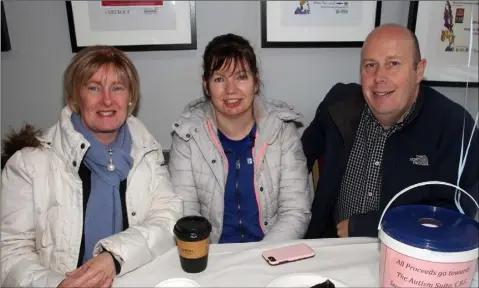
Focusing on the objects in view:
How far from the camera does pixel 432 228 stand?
0.87 metres

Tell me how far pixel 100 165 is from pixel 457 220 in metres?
1.04

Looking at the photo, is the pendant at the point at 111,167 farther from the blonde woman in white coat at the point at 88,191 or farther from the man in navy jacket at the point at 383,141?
the man in navy jacket at the point at 383,141

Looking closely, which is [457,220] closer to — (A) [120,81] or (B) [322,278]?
(B) [322,278]

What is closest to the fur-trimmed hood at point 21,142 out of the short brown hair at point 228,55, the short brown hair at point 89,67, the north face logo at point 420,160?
the short brown hair at point 89,67

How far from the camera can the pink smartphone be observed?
108cm

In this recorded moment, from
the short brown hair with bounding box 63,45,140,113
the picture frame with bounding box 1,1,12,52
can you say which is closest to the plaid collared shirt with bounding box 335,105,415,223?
the short brown hair with bounding box 63,45,140,113

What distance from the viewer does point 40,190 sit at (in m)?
1.27

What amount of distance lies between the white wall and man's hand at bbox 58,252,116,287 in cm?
97

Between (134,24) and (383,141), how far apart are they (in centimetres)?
115

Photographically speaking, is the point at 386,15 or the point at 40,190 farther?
the point at 386,15

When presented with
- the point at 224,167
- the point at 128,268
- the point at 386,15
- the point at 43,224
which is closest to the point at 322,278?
the point at 128,268

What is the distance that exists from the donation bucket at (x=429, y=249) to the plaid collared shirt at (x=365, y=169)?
635 millimetres

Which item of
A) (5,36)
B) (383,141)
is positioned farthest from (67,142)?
(383,141)

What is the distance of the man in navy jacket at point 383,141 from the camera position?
1.42 metres
